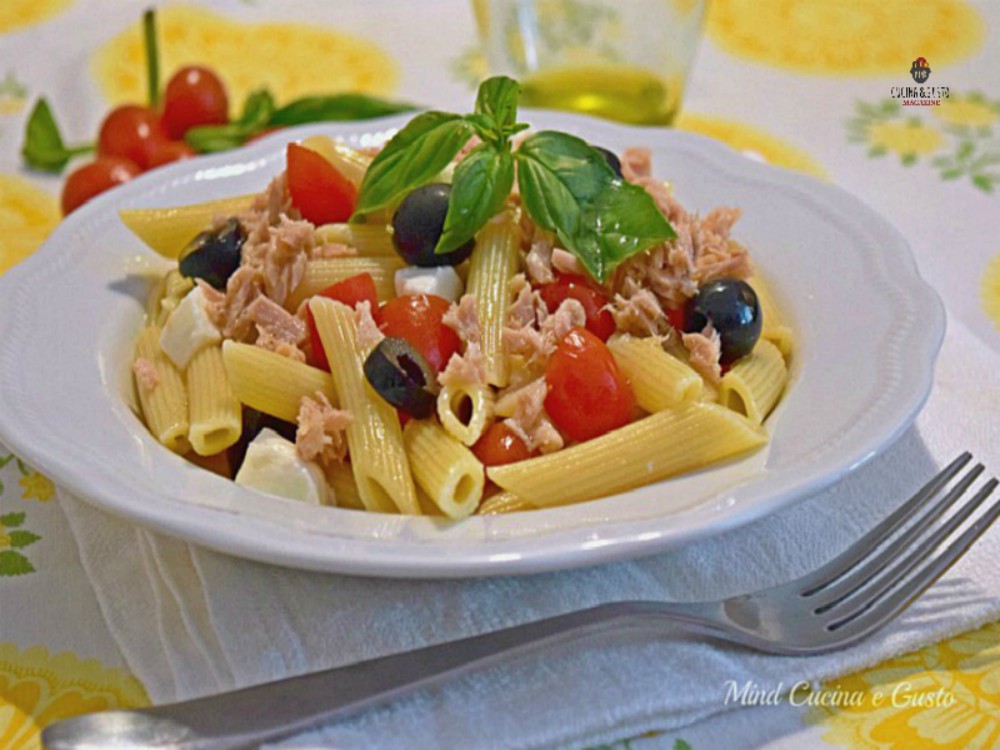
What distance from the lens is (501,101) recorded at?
2.48 m

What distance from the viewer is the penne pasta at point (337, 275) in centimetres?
252

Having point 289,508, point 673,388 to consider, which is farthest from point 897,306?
point 289,508

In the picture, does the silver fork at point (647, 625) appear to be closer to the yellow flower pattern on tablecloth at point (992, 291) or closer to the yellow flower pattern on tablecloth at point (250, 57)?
the yellow flower pattern on tablecloth at point (992, 291)

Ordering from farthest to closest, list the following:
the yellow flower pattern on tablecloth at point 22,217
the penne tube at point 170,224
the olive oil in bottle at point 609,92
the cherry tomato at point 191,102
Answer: the cherry tomato at point 191,102 → the olive oil in bottle at point 609,92 → the yellow flower pattern on tablecloth at point 22,217 → the penne tube at point 170,224

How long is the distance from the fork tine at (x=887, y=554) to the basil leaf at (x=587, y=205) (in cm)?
71

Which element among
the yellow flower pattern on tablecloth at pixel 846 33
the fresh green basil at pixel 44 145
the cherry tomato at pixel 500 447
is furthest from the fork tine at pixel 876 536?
the fresh green basil at pixel 44 145

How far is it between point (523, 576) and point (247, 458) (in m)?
0.53

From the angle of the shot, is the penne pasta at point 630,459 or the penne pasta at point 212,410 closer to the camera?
the penne pasta at point 630,459

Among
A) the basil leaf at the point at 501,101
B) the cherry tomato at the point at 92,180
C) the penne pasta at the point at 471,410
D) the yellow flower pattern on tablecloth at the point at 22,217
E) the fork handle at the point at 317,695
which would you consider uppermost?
the basil leaf at the point at 501,101

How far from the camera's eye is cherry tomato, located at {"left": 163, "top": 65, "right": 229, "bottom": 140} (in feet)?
13.3

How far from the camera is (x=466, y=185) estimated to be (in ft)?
7.86

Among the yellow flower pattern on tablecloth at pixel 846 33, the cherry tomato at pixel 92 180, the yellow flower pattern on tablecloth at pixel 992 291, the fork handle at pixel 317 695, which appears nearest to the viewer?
the fork handle at pixel 317 695

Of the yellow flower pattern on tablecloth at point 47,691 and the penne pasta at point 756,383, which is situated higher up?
the penne pasta at point 756,383

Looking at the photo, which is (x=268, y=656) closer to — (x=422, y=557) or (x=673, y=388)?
(x=422, y=557)
